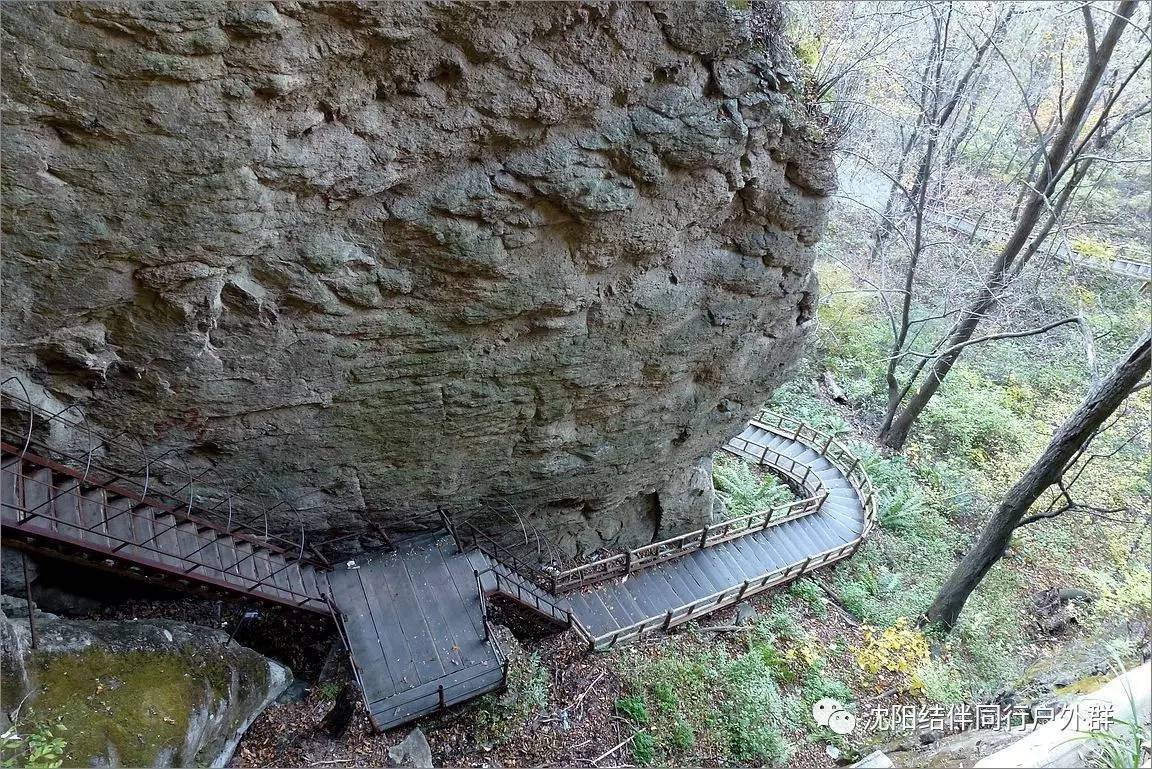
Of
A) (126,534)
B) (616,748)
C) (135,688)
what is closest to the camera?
(135,688)

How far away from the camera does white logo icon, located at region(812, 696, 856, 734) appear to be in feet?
34.7

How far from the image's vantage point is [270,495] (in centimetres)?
842

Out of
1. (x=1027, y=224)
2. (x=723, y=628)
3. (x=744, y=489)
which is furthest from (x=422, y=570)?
(x=1027, y=224)

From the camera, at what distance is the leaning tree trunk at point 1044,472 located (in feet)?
29.9

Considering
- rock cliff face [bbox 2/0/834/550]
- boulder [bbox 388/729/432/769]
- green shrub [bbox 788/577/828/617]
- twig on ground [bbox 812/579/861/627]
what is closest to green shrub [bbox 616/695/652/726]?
boulder [bbox 388/729/432/769]

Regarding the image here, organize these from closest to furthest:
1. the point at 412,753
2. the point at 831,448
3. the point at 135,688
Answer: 1. the point at 135,688
2. the point at 412,753
3. the point at 831,448

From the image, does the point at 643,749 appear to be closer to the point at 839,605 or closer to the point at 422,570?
the point at 422,570

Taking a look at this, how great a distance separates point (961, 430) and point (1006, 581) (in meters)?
5.57

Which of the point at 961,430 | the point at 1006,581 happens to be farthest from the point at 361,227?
the point at 961,430

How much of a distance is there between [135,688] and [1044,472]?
13.0 meters

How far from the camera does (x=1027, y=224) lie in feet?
48.8

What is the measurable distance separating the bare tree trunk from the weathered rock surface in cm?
1572

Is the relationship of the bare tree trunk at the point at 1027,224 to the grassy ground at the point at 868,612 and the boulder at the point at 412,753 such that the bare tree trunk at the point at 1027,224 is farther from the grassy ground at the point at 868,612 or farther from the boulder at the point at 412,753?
the boulder at the point at 412,753

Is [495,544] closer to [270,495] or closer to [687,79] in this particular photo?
[270,495]
